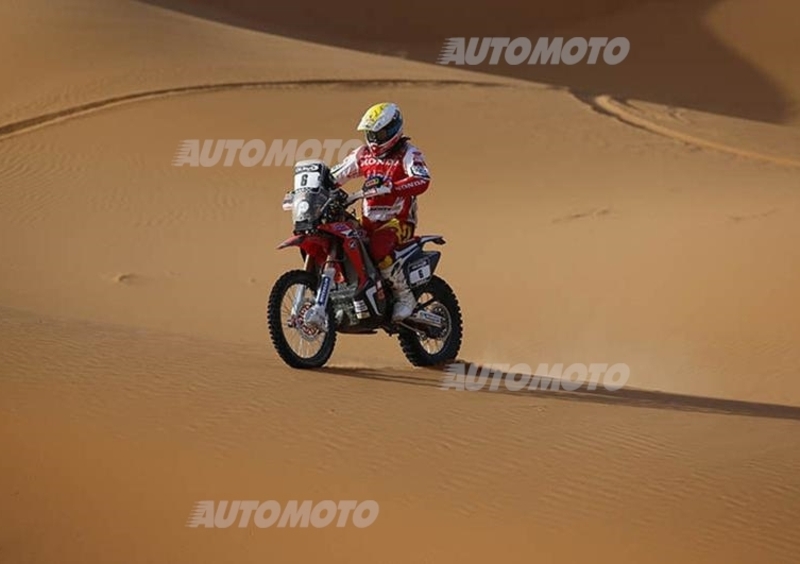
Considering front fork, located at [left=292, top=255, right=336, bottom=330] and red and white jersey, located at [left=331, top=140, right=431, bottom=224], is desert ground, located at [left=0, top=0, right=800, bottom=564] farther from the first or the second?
red and white jersey, located at [left=331, top=140, right=431, bottom=224]

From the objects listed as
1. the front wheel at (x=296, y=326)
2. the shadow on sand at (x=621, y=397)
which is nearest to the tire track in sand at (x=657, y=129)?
the shadow on sand at (x=621, y=397)

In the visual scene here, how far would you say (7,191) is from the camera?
1627 centimetres

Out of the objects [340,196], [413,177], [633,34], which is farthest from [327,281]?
[633,34]

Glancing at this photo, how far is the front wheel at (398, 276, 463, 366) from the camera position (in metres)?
8.51

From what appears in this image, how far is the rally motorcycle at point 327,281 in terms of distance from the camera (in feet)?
24.9

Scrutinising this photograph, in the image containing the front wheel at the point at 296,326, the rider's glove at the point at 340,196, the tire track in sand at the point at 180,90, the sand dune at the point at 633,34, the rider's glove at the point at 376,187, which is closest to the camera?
the front wheel at the point at 296,326

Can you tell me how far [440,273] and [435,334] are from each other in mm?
5062

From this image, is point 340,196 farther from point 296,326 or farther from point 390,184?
point 296,326

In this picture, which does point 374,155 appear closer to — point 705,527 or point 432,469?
point 432,469

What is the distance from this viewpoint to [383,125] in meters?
7.97

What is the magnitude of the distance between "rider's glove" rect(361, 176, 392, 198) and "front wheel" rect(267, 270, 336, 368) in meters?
0.62

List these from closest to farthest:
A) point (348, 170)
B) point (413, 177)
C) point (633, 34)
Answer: point (413, 177) < point (348, 170) < point (633, 34)

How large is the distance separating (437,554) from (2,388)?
2747mm

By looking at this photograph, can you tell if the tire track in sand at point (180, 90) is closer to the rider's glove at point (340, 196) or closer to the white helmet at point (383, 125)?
the white helmet at point (383, 125)
